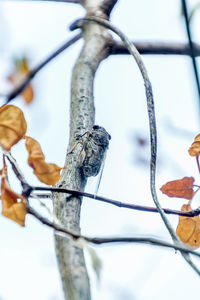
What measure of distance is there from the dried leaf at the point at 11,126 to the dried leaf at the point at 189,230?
541mm

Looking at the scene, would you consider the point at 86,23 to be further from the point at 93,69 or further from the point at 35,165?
the point at 35,165

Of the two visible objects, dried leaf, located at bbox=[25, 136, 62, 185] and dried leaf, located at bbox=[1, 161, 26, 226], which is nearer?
dried leaf, located at bbox=[1, 161, 26, 226]

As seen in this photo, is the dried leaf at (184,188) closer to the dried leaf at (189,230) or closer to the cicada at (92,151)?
the dried leaf at (189,230)

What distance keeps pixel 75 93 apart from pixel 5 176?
568 millimetres

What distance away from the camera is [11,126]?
3.89 feet

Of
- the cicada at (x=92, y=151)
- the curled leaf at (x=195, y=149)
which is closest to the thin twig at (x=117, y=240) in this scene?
the cicada at (x=92, y=151)

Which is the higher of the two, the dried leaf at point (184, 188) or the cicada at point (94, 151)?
the cicada at point (94, 151)

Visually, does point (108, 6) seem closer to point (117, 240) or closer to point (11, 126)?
point (11, 126)

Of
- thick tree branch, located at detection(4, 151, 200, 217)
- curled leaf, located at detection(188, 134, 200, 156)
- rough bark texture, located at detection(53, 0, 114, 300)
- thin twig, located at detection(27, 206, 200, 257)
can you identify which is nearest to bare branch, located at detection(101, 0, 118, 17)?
rough bark texture, located at detection(53, 0, 114, 300)

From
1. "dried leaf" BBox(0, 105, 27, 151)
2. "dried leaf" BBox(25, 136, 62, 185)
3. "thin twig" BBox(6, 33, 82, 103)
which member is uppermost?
"thin twig" BBox(6, 33, 82, 103)

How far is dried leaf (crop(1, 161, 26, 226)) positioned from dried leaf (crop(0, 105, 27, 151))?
5.3 inches

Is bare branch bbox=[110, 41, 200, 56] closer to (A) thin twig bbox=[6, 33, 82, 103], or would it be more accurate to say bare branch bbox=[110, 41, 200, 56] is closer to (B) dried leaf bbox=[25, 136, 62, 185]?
(A) thin twig bbox=[6, 33, 82, 103]

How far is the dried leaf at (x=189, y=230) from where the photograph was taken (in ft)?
3.97

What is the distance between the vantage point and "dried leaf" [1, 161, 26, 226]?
101cm
